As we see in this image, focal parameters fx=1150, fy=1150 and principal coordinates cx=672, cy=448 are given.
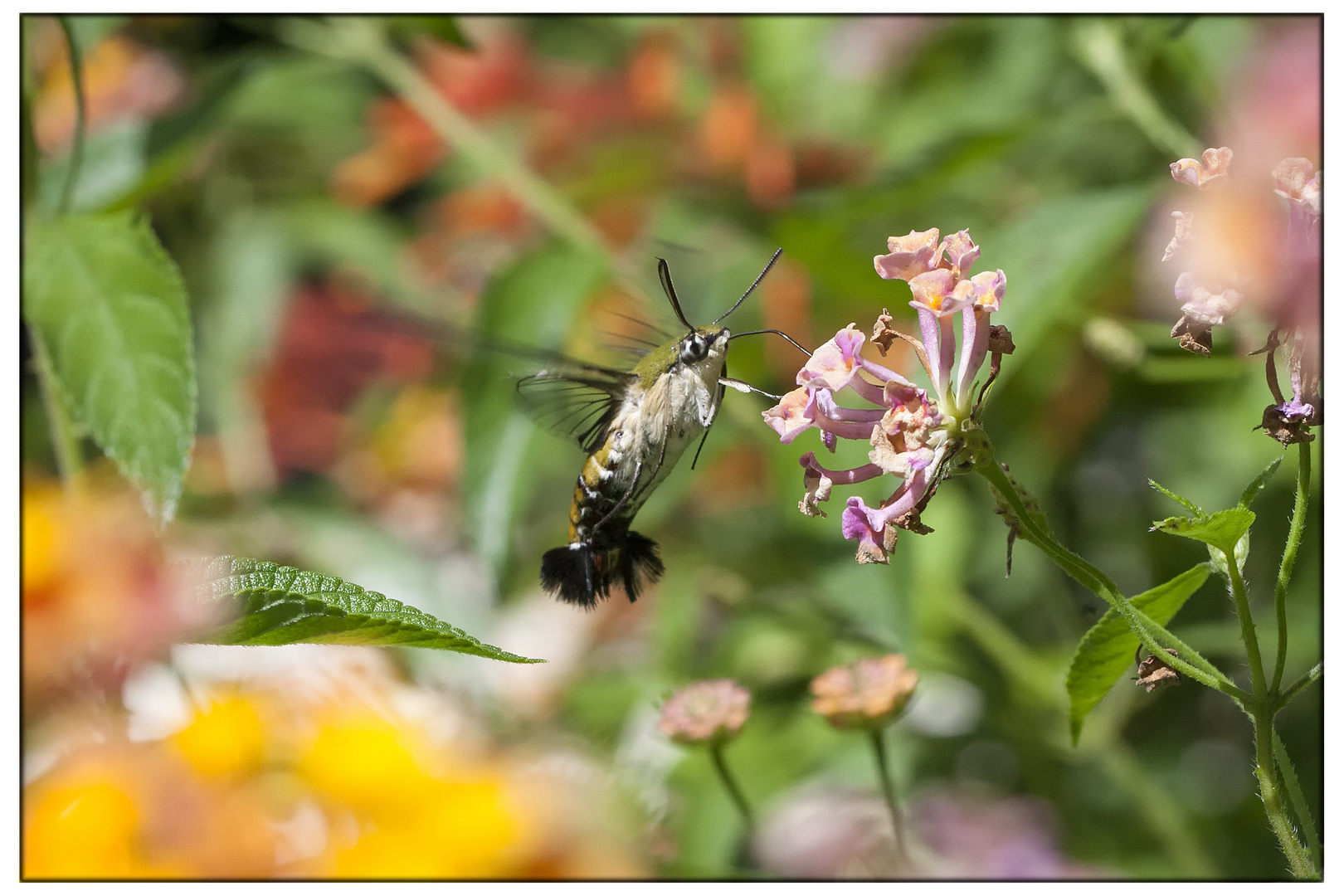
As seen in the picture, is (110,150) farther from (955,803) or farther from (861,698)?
(955,803)

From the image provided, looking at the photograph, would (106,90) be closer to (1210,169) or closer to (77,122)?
(77,122)

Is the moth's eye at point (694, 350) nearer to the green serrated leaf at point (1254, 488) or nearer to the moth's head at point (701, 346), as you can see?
the moth's head at point (701, 346)

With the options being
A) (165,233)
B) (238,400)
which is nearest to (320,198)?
(165,233)

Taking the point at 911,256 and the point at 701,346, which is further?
the point at 701,346

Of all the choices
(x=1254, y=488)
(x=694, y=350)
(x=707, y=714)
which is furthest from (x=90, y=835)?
(x=1254, y=488)

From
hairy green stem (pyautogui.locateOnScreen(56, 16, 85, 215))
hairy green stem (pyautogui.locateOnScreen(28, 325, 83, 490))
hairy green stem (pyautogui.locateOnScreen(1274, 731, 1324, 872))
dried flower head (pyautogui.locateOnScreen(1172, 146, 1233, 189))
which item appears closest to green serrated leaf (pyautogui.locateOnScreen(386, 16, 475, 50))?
hairy green stem (pyautogui.locateOnScreen(56, 16, 85, 215))

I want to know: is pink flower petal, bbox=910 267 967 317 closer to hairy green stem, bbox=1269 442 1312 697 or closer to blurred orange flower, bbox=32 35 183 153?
hairy green stem, bbox=1269 442 1312 697
